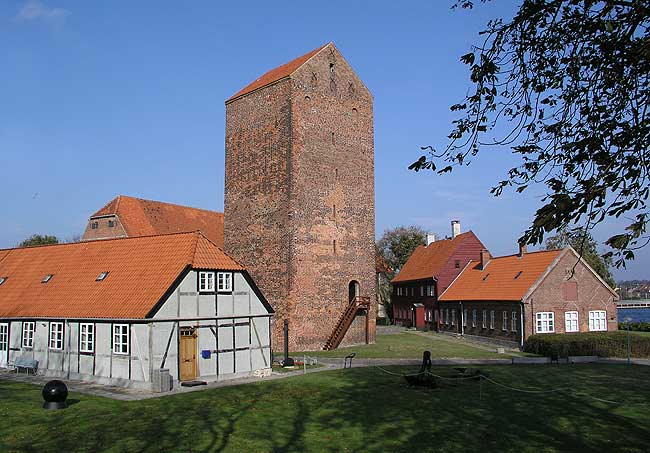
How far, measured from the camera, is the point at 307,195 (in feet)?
112

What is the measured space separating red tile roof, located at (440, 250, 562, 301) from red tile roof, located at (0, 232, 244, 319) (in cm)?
2082

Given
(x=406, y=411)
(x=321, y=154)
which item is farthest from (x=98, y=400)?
(x=321, y=154)

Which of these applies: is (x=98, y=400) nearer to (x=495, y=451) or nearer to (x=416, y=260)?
(x=495, y=451)

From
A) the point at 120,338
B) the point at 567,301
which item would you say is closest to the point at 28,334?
the point at 120,338

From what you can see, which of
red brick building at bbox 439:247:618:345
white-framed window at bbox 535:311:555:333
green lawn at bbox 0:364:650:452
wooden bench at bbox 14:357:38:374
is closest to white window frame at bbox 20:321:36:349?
wooden bench at bbox 14:357:38:374

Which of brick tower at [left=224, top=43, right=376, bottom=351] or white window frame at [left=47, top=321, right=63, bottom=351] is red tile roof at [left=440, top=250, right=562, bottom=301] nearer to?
brick tower at [left=224, top=43, right=376, bottom=351]

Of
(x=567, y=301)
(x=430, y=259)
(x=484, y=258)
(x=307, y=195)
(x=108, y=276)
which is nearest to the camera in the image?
(x=108, y=276)

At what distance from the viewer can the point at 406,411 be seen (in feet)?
55.1

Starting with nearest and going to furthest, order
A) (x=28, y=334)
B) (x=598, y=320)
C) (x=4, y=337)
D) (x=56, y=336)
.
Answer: (x=56, y=336)
(x=28, y=334)
(x=4, y=337)
(x=598, y=320)

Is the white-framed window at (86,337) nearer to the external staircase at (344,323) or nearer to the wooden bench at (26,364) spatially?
the wooden bench at (26,364)

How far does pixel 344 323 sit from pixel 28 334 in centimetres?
1707

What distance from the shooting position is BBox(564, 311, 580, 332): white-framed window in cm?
3716

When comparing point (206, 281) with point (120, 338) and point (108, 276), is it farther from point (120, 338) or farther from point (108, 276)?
point (108, 276)

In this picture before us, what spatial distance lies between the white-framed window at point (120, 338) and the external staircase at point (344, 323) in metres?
14.7
